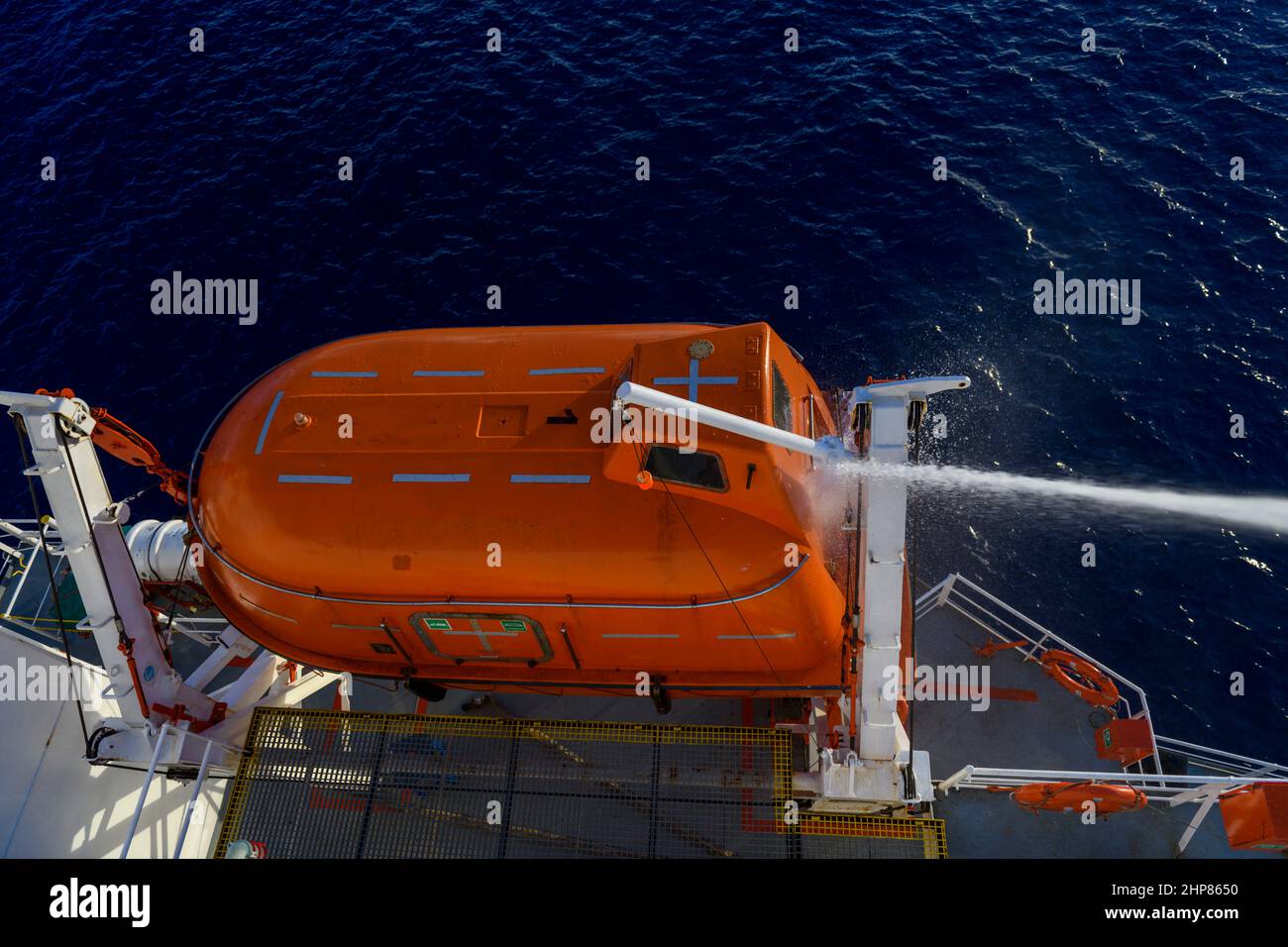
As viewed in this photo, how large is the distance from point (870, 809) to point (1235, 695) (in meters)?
13.8

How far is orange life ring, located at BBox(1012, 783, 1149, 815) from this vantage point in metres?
13.6

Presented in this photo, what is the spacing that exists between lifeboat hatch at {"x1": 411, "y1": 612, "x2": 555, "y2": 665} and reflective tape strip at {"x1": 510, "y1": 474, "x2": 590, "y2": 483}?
2080 millimetres

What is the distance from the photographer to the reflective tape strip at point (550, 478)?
13.4 m

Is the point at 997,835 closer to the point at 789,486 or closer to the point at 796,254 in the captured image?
the point at 789,486

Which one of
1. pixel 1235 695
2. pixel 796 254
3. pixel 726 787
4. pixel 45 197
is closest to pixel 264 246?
pixel 45 197

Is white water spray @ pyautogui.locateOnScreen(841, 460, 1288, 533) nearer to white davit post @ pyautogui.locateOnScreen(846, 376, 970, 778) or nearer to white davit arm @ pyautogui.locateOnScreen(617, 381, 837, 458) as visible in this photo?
A: white davit post @ pyautogui.locateOnScreen(846, 376, 970, 778)

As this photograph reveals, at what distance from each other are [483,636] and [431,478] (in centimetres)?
261

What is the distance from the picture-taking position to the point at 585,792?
1316 centimetres

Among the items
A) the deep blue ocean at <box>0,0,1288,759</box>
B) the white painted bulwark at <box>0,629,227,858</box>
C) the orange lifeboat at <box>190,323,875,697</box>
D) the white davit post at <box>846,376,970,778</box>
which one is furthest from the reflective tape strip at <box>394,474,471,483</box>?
the deep blue ocean at <box>0,0,1288,759</box>

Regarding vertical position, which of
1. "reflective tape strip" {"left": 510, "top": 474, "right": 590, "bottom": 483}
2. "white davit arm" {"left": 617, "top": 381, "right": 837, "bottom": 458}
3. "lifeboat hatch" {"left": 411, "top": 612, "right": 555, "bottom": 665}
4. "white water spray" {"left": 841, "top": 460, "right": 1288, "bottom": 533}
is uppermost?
"white davit arm" {"left": 617, "top": 381, "right": 837, "bottom": 458}

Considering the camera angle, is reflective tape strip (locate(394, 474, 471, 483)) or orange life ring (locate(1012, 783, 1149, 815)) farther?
orange life ring (locate(1012, 783, 1149, 815))

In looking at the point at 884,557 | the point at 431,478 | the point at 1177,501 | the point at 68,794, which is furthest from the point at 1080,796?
the point at 68,794

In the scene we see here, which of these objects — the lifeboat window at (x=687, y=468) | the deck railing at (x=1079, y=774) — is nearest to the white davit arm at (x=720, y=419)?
the lifeboat window at (x=687, y=468)

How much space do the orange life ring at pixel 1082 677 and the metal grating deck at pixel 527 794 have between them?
225 inches
